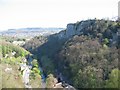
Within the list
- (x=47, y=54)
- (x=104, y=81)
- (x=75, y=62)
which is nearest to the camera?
(x=104, y=81)

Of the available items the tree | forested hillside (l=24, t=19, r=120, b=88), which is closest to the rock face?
forested hillside (l=24, t=19, r=120, b=88)

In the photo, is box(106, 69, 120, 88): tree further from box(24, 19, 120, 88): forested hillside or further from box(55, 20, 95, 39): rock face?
box(55, 20, 95, 39): rock face

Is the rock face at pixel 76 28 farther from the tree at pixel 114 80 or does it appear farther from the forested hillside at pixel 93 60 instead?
A: the tree at pixel 114 80

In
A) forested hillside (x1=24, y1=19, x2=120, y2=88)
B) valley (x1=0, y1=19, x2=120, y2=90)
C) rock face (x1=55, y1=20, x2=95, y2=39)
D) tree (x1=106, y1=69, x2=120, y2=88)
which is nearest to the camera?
tree (x1=106, y1=69, x2=120, y2=88)

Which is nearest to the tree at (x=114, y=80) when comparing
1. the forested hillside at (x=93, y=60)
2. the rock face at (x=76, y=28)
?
the forested hillside at (x=93, y=60)

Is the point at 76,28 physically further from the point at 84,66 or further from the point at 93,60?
the point at 93,60

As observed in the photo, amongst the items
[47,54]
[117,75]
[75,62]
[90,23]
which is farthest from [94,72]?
[47,54]

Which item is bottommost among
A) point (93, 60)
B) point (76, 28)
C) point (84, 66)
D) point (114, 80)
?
point (84, 66)

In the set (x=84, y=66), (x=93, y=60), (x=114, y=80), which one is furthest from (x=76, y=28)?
(x=114, y=80)

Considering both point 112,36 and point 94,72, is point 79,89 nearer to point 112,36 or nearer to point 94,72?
point 94,72

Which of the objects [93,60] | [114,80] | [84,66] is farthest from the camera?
[84,66]

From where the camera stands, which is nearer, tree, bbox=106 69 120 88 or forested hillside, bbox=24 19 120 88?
tree, bbox=106 69 120 88
